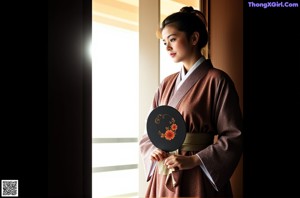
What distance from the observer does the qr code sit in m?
1.31

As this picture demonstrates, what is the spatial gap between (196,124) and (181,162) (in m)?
0.21

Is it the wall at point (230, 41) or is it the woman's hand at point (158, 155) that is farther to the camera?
the wall at point (230, 41)

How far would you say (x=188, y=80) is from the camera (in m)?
1.71

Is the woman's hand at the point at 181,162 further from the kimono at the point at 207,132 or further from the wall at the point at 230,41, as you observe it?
the wall at the point at 230,41

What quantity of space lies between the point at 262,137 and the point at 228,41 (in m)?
0.67

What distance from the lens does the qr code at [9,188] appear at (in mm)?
1310

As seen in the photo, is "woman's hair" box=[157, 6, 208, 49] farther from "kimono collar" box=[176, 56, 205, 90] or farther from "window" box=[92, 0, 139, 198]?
"window" box=[92, 0, 139, 198]

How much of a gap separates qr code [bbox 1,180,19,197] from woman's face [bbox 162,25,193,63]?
3.18 feet

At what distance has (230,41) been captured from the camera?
2.18m

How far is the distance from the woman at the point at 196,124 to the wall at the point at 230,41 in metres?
0.44

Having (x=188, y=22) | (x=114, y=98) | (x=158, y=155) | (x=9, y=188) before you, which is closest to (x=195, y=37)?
(x=188, y=22)

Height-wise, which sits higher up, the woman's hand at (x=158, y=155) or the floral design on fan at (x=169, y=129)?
the floral design on fan at (x=169, y=129)

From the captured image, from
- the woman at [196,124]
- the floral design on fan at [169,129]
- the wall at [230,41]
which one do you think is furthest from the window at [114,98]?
the floral design on fan at [169,129]

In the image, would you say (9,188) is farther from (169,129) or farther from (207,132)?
(207,132)
